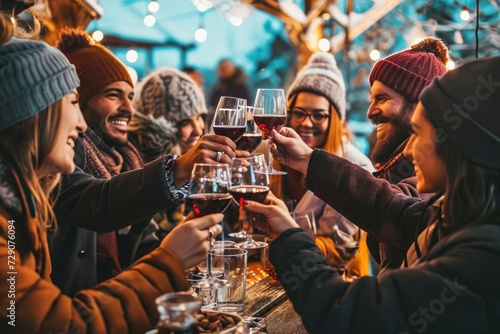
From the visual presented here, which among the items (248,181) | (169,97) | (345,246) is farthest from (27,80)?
(169,97)

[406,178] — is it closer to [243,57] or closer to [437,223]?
[437,223]

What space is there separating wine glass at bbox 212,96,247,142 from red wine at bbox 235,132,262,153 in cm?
18

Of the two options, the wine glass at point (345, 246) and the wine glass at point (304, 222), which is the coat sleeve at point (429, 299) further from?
the wine glass at point (345, 246)

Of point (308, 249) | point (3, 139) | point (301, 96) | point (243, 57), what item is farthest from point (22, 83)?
point (243, 57)

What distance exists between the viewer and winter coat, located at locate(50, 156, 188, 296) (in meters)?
2.51

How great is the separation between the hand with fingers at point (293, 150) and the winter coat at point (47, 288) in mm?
961

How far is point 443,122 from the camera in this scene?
5.43 feet

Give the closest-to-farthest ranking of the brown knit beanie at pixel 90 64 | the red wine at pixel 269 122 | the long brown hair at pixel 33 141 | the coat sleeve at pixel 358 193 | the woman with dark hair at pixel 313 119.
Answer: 1. the long brown hair at pixel 33 141
2. the coat sleeve at pixel 358 193
3. the red wine at pixel 269 122
4. the brown knit beanie at pixel 90 64
5. the woman with dark hair at pixel 313 119

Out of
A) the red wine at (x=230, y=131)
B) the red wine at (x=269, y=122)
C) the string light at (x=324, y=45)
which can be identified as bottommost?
the red wine at (x=230, y=131)

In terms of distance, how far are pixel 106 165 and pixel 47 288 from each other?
2.01m

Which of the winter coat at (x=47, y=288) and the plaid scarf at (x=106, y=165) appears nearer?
the winter coat at (x=47, y=288)

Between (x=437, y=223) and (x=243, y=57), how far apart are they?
9.86m

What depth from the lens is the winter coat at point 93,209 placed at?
251 centimetres

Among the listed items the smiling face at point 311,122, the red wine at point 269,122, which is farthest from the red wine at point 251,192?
the smiling face at point 311,122
